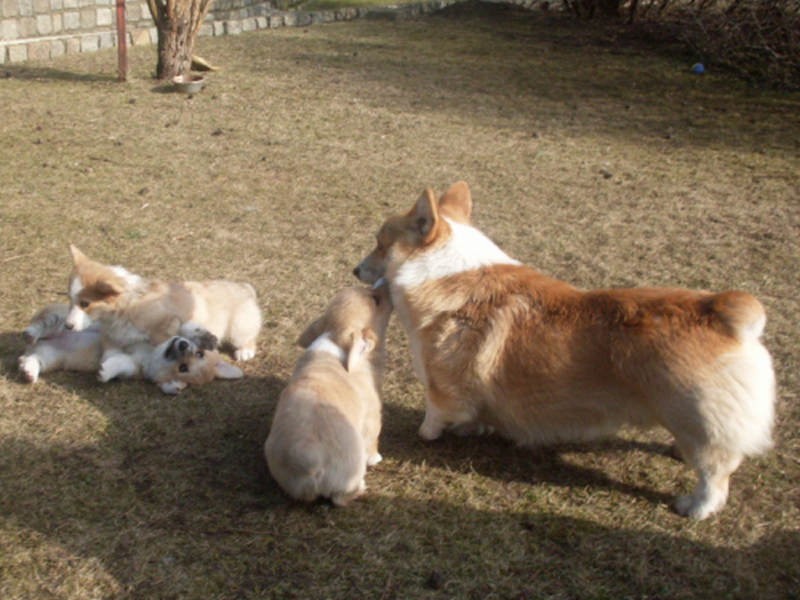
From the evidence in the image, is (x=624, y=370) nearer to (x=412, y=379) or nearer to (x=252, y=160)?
(x=412, y=379)

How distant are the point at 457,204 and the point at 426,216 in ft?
1.61

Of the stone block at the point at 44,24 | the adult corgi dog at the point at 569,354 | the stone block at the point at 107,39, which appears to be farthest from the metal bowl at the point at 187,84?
the adult corgi dog at the point at 569,354

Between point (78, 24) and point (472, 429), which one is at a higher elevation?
point (78, 24)

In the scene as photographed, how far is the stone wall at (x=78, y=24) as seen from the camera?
11.1 metres

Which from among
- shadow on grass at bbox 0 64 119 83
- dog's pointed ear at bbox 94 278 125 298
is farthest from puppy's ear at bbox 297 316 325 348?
shadow on grass at bbox 0 64 119 83

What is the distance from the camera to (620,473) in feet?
11.6

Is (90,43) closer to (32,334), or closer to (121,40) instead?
(121,40)

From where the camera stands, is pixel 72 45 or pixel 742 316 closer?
pixel 742 316

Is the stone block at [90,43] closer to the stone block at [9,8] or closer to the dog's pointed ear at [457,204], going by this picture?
the stone block at [9,8]


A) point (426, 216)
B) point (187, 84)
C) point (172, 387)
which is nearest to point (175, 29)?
point (187, 84)

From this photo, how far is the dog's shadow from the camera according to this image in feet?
11.3

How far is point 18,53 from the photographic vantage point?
36.6 feet

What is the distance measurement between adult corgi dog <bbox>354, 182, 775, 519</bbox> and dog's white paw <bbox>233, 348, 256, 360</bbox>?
3.63 feet

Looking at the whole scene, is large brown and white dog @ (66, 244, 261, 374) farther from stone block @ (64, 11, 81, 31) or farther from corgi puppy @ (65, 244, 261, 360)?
stone block @ (64, 11, 81, 31)
